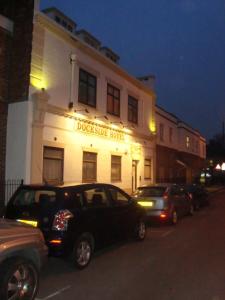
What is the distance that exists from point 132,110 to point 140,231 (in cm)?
1392

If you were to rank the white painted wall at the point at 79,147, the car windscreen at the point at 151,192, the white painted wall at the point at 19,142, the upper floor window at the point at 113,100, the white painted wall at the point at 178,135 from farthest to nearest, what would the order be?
the white painted wall at the point at 178,135 → the upper floor window at the point at 113,100 → the white painted wall at the point at 79,147 → the white painted wall at the point at 19,142 → the car windscreen at the point at 151,192

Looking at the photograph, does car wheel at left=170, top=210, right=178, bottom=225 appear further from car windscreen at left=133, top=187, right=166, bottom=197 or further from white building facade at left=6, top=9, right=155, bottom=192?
white building facade at left=6, top=9, right=155, bottom=192

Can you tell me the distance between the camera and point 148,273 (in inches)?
273

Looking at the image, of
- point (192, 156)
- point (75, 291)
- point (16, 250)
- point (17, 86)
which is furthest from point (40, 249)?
point (192, 156)

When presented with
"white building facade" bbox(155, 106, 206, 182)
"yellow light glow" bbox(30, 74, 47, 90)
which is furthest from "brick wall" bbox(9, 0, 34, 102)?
"white building facade" bbox(155, 106, 206, 182)

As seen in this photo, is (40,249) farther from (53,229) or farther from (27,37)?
(27,37)

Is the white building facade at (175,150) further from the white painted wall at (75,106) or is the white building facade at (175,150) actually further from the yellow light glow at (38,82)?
the yellow light glow at (38,82)

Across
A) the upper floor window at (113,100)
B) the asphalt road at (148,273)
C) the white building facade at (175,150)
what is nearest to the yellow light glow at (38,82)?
the upper floor window at (113,100)

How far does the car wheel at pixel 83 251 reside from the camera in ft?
23.8

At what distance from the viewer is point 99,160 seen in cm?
1898

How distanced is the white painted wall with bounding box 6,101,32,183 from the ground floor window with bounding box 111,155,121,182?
7.14 m

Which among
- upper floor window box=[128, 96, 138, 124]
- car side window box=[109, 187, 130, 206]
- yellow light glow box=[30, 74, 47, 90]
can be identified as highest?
upper floor window box=[128, 96, 138, 124]

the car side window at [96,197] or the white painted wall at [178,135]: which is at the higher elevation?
the white painted wall at [178,135]

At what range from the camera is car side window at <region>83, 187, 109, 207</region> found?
798cm
